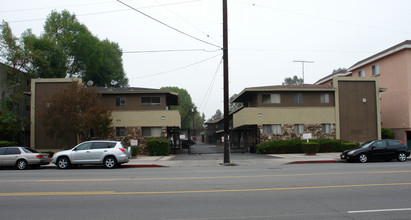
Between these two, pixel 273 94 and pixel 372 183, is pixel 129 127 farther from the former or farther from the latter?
A: pixel 372 183

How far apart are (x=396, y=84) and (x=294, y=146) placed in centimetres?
1296

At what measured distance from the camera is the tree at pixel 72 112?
25.1 metres

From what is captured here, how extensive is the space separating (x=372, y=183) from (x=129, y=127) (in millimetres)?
23042

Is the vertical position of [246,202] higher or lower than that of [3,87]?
lower

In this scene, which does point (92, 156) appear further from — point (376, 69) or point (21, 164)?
point (376, 69)

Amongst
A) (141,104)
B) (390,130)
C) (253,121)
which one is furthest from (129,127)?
(390,130)

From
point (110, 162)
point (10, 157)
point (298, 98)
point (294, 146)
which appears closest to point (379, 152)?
point (294, 146)

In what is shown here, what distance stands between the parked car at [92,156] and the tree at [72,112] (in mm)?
6350

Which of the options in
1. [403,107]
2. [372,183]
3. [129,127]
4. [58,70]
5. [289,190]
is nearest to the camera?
[289,190]

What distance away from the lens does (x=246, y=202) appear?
316 inches

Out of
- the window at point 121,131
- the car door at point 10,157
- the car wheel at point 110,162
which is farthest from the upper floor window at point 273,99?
the car door at point 10,157

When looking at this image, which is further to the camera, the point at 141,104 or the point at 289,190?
the point at 141,104

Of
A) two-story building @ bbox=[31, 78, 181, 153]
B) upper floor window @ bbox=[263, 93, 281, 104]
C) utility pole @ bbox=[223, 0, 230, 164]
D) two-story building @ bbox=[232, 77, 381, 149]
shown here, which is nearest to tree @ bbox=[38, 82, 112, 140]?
two-story building @ bbox=[31, 78, 181, 153]

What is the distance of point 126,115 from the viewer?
30453 mm
